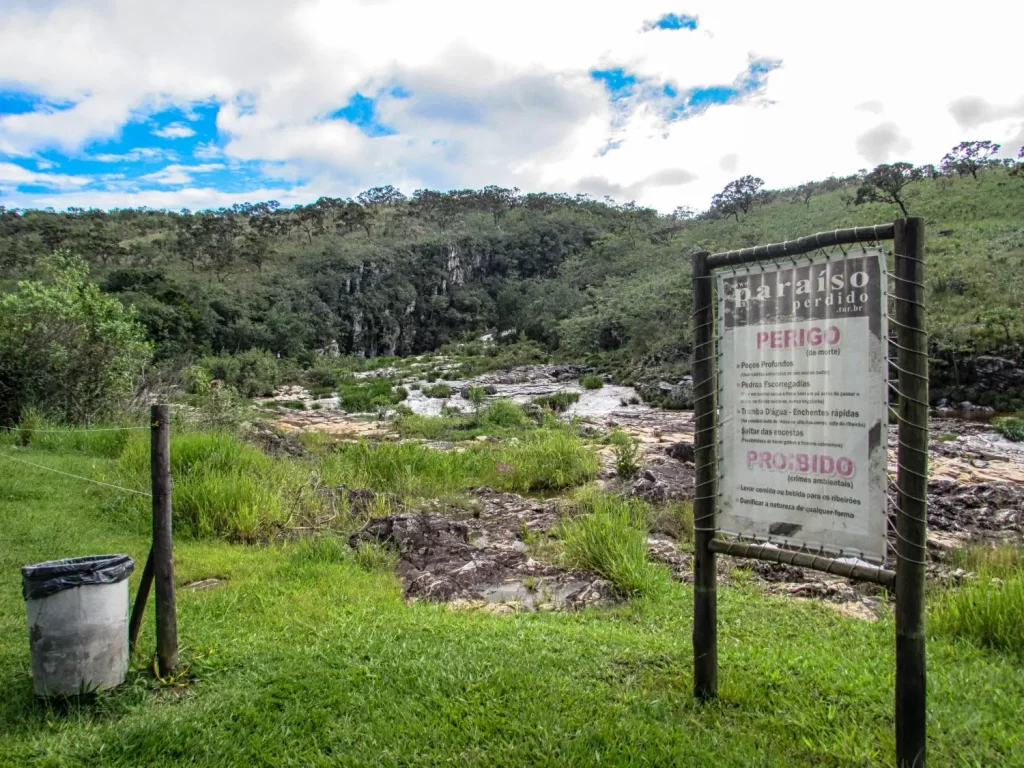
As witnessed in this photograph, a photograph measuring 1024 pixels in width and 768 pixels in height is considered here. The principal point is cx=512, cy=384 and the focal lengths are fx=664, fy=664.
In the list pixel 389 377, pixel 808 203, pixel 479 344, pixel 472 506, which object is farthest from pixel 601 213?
pixel 472 506

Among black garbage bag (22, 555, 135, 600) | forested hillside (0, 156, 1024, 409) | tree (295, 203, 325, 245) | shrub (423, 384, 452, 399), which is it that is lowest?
shrub (423, 384, 452, 399)

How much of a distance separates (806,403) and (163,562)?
9.55 ft

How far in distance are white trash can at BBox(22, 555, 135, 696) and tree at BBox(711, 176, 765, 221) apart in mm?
56825

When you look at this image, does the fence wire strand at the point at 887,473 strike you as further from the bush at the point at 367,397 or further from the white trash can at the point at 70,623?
the bush at the point at 367,397

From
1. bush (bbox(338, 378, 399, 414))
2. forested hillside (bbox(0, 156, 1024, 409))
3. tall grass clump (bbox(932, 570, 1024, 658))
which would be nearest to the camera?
tall grass clump (bbox(932, 570, 1024, 658))

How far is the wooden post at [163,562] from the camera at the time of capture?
3.11 m

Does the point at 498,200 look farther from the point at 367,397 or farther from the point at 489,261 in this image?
the point at 367,397

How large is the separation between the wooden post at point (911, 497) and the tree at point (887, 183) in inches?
1601

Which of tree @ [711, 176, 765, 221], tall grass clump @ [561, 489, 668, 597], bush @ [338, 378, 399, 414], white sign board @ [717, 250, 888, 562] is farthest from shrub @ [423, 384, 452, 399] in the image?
tree @ [711, 176, 765, 221]

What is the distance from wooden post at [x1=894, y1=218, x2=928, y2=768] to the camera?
2.18 metres

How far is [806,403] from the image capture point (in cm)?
239

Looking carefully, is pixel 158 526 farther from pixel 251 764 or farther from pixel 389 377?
pixel 389 377

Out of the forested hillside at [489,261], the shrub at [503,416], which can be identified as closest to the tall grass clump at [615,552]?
the shrub at [503,416]

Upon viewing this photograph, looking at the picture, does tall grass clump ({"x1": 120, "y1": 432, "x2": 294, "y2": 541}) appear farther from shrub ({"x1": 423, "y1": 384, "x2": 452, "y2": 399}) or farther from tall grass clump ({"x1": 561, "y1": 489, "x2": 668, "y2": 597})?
shrub ({"x1": 423, "y1": 384, "x2": 452, "y2": 399})
